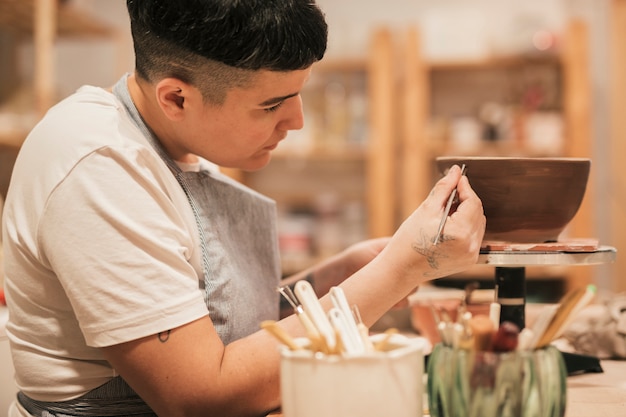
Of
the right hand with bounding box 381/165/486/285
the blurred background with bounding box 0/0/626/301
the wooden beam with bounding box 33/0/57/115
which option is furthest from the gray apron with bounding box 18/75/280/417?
the blurred background with bounding box 0/0/626/301

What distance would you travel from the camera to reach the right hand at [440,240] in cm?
87

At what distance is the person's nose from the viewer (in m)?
1.03

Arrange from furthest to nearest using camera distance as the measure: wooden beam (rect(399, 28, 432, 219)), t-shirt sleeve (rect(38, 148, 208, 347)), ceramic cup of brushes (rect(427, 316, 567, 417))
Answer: wooden beam (rect(399, 28, 432, 219))
t-shirt sleeve (rect(38, 148, 208, 347))
ceramic cup of brushes (rect(427, 316, 567, 417))

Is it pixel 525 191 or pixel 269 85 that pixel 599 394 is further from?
pixel 269 85

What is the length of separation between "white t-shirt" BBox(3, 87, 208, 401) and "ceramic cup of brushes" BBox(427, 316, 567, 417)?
325 millimetres

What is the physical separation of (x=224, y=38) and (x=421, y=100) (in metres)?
2.72

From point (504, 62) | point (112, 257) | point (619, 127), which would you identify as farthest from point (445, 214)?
point (619, 127)

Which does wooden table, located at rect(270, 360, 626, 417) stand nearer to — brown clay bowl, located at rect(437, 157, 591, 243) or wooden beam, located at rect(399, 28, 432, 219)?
brown clay bowl, located at rect(437, 157, 591, 243)

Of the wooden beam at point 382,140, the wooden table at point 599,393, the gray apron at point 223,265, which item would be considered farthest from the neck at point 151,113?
the wooden beam at point 382,140

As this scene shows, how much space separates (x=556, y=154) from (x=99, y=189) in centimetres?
294

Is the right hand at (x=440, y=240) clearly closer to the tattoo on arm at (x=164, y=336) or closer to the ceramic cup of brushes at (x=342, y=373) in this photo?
the ceramic cup of brushes at (x=342, y=373)

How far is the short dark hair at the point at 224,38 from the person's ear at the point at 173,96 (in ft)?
0.04

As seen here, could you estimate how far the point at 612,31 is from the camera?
3.63 m

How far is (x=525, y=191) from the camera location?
3.25ft
